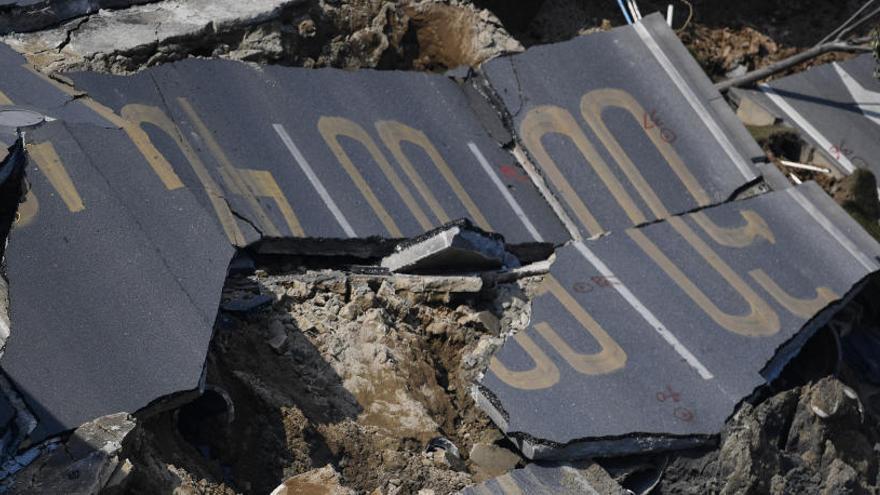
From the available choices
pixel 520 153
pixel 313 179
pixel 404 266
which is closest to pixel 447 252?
pixel 404 266

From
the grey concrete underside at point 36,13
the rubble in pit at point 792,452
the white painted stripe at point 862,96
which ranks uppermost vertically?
the grey concrete underside at point 36,13

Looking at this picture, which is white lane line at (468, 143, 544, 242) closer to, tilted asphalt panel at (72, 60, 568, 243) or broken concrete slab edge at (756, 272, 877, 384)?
tilted asphalt panel at (72, 60, 568, 243)

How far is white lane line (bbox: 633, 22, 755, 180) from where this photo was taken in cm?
1670

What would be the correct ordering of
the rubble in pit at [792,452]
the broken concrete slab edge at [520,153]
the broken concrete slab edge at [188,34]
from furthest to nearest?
the broken concrete slab edge at [520,153]
the broken concrete slab edge at [188,34]
the rubble in pit at [792,452]

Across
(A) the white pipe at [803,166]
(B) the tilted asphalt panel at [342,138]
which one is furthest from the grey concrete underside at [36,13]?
(A) the white pipe at [803,166]

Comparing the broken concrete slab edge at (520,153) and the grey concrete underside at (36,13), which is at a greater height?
the grey concrete underside at (36,13)

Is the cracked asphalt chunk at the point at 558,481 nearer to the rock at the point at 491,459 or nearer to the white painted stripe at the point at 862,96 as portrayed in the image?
the rock at the point at 491,459

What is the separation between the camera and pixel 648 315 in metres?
14.4

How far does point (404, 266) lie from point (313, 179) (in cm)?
127

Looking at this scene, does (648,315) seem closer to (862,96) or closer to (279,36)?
(279,36)

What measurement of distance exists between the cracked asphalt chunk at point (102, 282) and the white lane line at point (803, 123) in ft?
26.8

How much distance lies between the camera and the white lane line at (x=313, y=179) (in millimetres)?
14453

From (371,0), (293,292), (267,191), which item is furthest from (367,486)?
(371,0)

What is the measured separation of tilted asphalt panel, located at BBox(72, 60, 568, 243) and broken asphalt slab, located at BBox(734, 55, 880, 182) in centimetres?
408
